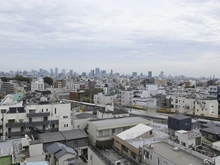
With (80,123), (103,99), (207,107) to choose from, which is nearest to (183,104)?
(207,107)

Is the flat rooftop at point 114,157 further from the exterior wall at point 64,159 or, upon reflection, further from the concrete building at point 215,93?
the concrete building at point 215,93

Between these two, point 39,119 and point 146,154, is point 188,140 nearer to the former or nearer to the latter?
point 146,154

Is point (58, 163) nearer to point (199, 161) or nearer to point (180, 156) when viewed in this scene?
point (180, 156)

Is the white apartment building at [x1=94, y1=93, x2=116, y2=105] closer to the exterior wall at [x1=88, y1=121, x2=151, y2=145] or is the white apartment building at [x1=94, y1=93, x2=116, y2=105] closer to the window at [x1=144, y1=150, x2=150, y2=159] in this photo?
the exterior wall at [x1=88, y1=121, x2=151, y2=145]

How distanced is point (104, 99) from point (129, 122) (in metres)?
17.3

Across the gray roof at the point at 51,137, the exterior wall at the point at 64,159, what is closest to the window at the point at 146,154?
the exterior wall at the point at 64,159

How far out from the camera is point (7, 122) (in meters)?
12.1

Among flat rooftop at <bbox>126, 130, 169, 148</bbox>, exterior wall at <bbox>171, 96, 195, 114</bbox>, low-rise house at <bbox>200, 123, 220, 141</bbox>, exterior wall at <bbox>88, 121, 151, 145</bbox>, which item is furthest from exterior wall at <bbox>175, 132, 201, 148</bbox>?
exterior wall at <bbox>171, 96, 195, 114</bbox>

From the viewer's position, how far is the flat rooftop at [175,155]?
6.77 meters

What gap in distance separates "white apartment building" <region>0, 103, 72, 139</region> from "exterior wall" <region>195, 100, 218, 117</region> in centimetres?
1482

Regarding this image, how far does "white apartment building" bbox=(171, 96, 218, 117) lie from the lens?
70.1ft

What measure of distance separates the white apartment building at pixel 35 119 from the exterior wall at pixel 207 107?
14.8m

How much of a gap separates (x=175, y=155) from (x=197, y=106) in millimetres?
16276

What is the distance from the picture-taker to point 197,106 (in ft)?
72.1
